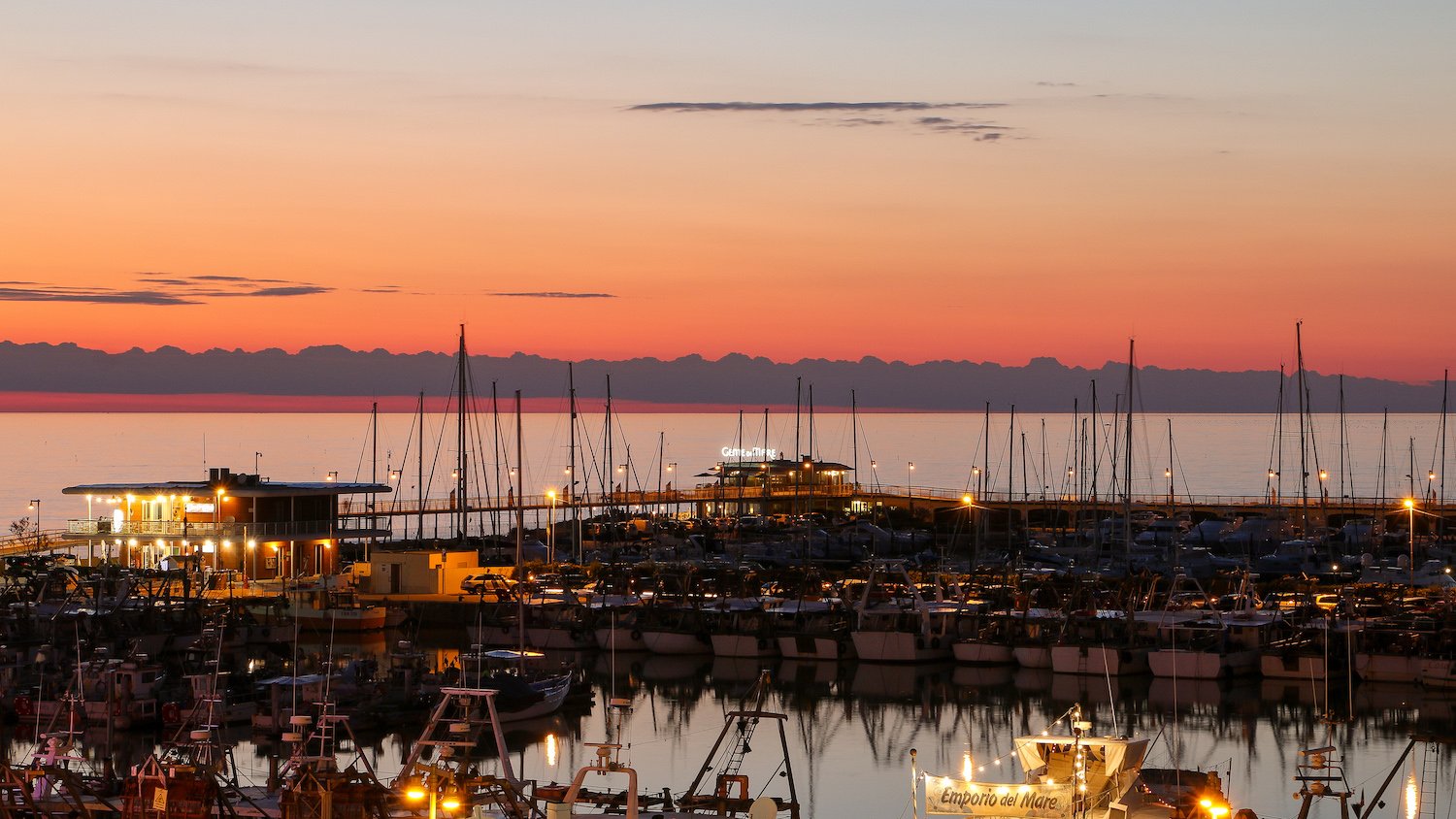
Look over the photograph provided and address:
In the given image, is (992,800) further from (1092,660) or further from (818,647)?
(818,647)

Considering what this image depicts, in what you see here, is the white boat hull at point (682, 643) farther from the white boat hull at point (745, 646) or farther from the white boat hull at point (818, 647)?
the white boat hull at point (818, 647)

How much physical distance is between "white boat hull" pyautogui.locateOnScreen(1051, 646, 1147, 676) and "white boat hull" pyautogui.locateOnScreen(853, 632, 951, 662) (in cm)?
401

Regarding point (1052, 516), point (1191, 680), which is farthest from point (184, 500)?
point (1052, 516)

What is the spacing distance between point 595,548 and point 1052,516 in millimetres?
33122

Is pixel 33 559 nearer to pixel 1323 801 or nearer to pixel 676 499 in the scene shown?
pixel 676 499

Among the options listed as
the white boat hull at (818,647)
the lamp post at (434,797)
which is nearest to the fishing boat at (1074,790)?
the lamp post at (434,797)

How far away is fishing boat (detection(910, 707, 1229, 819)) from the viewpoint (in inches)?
1000

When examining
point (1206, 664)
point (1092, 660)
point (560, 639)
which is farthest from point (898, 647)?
point (560, 639)

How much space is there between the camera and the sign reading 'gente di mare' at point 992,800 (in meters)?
25.3

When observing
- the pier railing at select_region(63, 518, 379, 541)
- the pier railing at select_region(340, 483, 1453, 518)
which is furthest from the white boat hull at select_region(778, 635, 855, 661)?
the pier railing at select_region(340, 483, 1453, 518)

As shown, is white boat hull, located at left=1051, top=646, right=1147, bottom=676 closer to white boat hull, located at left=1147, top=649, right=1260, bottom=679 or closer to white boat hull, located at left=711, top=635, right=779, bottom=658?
white boat hull, located at left=1147, top=649, right=1260, bottom=679

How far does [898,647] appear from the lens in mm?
53438

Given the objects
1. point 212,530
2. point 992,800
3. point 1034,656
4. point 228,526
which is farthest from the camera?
point 212,530

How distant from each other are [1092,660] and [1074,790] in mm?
25053
